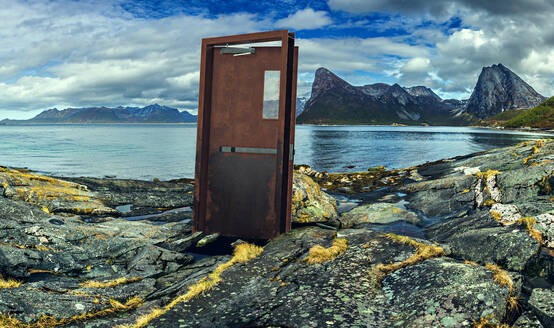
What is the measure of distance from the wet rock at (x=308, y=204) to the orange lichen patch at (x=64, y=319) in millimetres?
5564

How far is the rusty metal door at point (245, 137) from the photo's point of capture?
838cm

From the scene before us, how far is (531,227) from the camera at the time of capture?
6230mm

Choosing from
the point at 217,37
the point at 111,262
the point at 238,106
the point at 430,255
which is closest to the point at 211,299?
the point at 111,262

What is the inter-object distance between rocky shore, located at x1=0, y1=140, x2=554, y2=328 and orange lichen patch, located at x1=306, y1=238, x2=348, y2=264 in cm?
3

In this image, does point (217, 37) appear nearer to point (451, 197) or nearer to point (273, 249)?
point (273, 249)

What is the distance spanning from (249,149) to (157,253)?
3.38 metres

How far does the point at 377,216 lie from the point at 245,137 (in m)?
5.45

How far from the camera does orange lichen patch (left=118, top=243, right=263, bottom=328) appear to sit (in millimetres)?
4613

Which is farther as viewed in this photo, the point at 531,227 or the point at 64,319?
the point at 531,227

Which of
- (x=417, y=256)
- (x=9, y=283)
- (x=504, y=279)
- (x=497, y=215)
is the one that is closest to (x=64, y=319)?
(x=9, y=283)

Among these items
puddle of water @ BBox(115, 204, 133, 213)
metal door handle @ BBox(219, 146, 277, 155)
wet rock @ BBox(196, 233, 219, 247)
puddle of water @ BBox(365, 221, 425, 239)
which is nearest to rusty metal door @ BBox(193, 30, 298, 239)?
metal door handle @ BBox(219, 146, 277, 155)

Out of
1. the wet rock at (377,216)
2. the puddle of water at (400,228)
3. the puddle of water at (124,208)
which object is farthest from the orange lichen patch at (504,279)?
the puddle of water at (124,208)

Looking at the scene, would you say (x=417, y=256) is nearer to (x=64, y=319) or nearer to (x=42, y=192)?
(x=64, y=319)

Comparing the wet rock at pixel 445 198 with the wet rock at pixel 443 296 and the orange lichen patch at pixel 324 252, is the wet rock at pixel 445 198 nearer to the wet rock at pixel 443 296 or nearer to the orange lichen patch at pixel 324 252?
the orange lichen patch at pixel 324 252
